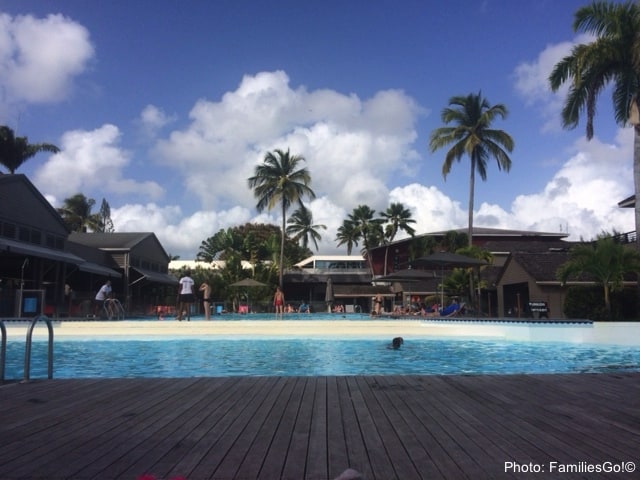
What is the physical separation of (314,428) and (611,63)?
65.4ft

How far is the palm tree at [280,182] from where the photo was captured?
3838 cm

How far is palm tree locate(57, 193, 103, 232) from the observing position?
5050 centimetres

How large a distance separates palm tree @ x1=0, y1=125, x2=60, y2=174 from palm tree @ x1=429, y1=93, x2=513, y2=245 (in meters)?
26.6

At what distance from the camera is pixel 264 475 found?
2574mm

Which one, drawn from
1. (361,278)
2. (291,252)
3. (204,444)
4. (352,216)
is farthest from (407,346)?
(352,216)

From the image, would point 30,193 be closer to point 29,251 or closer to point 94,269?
point 29,251

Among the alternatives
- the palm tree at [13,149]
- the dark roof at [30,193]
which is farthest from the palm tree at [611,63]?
the palm tree at [13,149]

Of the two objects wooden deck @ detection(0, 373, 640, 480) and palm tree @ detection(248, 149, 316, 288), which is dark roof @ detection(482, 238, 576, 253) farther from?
wooden deck @ detection(0, 373, 640, 480)

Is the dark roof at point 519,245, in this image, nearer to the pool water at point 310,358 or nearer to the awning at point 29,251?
the pool water at point 310,358

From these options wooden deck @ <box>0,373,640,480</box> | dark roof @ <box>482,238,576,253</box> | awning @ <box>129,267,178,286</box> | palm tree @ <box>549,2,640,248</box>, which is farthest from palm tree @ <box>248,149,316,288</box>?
wooden deck @ <box>0,373,640,480</box>

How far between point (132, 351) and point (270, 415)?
9834mm

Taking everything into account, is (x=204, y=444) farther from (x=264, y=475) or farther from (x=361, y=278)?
(x=361, y=278)

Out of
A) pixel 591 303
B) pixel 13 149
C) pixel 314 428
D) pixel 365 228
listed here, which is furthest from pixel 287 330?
pixel 365 228

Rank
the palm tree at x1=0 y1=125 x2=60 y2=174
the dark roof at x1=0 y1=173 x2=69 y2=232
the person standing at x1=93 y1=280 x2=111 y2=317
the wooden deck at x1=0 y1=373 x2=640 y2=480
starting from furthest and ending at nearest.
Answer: the palm tree at x1=0 y1=125 x2=60 y2=174 < the dark roof at x1=0 y1=173 x2=69 y2=232 < the person standing at x1=93 y1=280 x2=111 y2=317 < the wooden deck at x1=0 y1=373 x2=640 y2=480
